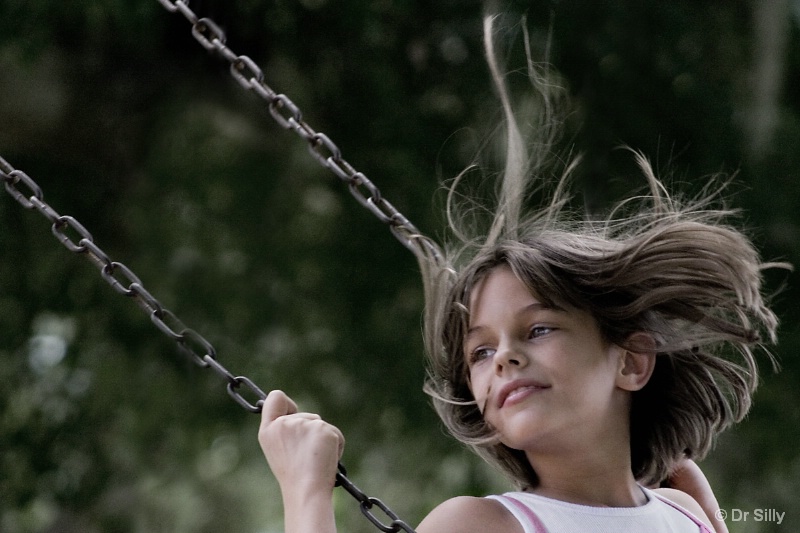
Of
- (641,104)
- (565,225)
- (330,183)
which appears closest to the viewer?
(565,225)

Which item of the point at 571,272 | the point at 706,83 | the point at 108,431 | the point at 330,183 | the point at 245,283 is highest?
the point at 706,83

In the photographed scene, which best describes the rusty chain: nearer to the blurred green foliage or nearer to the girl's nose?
the girl's nose

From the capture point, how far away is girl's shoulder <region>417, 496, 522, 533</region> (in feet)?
3.78

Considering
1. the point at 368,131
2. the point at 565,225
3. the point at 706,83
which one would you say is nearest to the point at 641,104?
the point at 706,83

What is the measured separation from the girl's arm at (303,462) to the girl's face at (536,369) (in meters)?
0.16

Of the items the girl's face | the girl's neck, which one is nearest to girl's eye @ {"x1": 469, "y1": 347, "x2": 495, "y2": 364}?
the girl's face

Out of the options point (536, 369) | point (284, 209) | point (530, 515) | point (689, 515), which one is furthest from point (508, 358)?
point (284, 209)

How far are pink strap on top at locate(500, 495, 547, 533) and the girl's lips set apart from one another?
0.10 metres

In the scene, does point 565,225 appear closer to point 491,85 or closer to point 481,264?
point 481,264

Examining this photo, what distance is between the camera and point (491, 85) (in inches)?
126

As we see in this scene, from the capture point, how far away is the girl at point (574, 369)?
3.90 ft

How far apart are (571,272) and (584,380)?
0.35 feet

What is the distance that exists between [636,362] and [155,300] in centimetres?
48

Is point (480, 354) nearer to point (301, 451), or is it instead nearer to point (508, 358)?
point (508, 358)
